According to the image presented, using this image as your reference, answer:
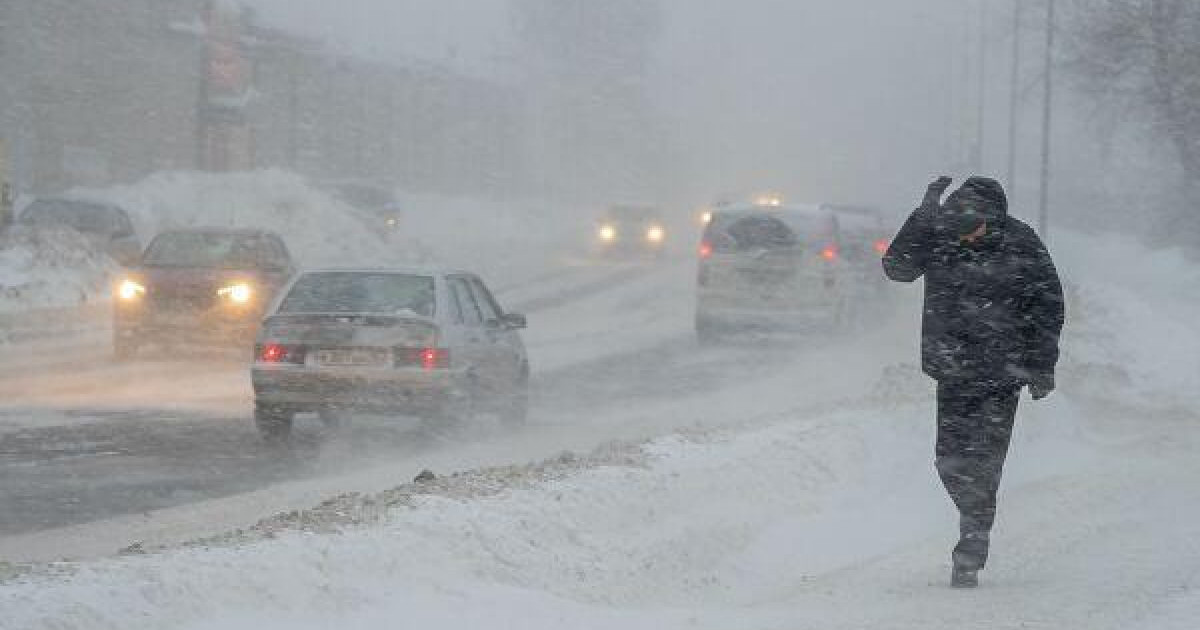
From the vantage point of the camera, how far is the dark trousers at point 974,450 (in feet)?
24.7

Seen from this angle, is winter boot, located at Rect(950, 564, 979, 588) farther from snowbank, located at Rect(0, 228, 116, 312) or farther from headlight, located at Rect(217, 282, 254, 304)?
snowbank, located at Rect(0, 228, 116, 312)

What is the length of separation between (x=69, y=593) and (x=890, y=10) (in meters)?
153

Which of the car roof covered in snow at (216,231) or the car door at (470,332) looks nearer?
the car door at (470,332)

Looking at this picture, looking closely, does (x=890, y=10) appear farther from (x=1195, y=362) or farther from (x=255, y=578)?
(x=255, y=578)

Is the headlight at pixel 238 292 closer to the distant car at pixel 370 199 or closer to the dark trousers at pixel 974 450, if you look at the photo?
the dark trousers at pixel 974 450

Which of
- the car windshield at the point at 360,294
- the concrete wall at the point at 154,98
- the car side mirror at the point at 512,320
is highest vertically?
the concrete wall at the point at 154,98

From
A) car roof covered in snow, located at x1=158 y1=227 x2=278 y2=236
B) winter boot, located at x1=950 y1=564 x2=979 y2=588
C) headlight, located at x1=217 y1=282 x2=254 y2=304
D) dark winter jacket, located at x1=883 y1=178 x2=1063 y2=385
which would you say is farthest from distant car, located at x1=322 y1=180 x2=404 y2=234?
winter boot, located at x1=950 y1=564 x2=979 y2=588

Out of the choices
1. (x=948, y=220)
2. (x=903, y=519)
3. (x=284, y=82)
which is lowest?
(x=903, y=519)

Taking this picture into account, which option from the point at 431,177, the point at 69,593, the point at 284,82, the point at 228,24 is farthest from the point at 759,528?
the point at 431,177

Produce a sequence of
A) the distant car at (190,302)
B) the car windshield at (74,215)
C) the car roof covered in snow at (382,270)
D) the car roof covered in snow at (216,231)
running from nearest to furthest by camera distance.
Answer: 1. the car roof covered in snow at (382,270)
2. the distant car at (190,302)
3. the car roof covered in snow at (216,231)
4. the car windshield at (74,215)

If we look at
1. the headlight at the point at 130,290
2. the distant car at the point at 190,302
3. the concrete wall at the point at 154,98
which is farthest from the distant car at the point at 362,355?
the concrete wall at the point at 154,98

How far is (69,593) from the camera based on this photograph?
17.4 feet

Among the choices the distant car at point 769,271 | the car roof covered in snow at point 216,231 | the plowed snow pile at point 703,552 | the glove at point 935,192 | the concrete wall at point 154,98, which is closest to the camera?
the plowed snow pile at point 703,552

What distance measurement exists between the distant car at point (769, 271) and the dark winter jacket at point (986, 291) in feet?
51.5
